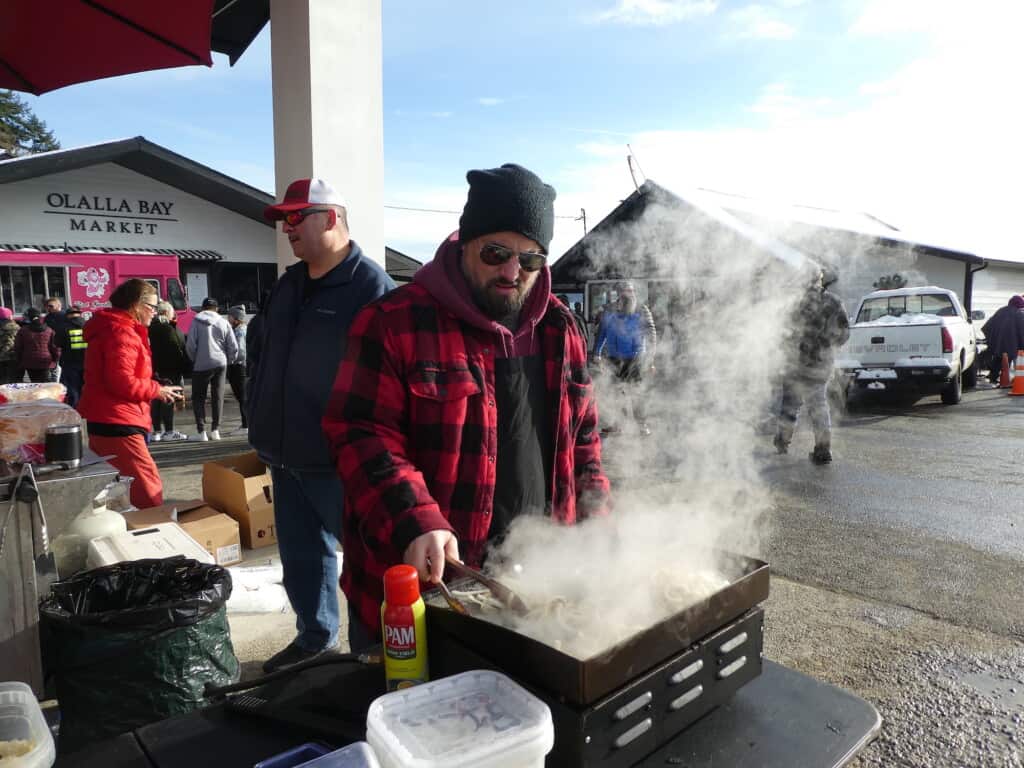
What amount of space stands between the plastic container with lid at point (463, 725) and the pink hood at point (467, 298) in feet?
3.20

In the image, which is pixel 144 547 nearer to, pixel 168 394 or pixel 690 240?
pixel 168 394

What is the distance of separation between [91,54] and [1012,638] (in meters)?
6.39

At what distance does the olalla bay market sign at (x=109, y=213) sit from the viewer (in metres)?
14.7

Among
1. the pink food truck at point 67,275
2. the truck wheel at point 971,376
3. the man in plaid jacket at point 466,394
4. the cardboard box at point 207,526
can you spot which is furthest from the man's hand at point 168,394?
the truck wheel at point 971,376

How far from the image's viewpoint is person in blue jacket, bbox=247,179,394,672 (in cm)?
272

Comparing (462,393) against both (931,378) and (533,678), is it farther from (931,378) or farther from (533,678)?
(931,378)

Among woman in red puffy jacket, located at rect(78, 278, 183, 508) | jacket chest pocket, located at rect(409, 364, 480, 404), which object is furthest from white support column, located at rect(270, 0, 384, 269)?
jacket chest pocket, located at rect(409, 364, 480, 404)

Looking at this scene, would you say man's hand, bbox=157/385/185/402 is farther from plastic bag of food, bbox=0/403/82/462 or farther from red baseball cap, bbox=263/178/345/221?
red baseball cap, bbox=263/178/345/221

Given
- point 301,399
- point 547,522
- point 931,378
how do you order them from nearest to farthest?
point 547,522, point 301,399, point 931,378

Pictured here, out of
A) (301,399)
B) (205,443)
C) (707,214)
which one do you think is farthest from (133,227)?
(301,399)

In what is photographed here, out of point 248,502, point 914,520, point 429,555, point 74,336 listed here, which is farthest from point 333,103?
point 74,336

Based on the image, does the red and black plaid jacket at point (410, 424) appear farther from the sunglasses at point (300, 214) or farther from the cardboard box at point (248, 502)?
the cardboard box at point (248, 502)

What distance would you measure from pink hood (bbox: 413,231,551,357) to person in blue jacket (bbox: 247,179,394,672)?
2.99 feet

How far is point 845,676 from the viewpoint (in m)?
3.09
